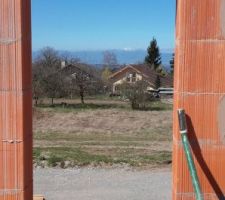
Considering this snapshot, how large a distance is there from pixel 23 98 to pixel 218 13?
1.78 m

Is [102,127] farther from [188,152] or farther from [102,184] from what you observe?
Result: [188,152]

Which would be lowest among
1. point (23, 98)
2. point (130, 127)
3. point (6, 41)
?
point (130, 127)

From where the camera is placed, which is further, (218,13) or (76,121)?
(76,121)

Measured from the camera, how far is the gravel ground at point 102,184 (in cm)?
866

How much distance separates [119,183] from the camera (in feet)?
31.0

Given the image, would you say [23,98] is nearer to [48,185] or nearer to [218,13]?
[218,13]

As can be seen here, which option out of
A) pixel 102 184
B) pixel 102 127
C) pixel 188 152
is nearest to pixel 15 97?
pixel 188 152

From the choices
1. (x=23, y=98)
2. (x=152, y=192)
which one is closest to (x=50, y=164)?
(x=152, y=192)

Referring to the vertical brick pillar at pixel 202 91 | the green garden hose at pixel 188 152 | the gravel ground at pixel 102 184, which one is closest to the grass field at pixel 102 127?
the gravel ground at pixel 102 184

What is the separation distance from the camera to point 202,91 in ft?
14.5

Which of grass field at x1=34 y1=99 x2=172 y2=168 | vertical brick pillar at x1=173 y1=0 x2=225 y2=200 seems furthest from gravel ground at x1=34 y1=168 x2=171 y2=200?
grass field at x1=34 y1=99 x2=172 y2=168

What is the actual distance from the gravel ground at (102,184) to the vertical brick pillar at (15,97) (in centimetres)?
421

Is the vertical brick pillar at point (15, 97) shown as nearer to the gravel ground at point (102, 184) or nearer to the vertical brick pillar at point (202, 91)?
the vertical brick pillar at point (202, 91)

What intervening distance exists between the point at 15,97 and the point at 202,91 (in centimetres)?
158
